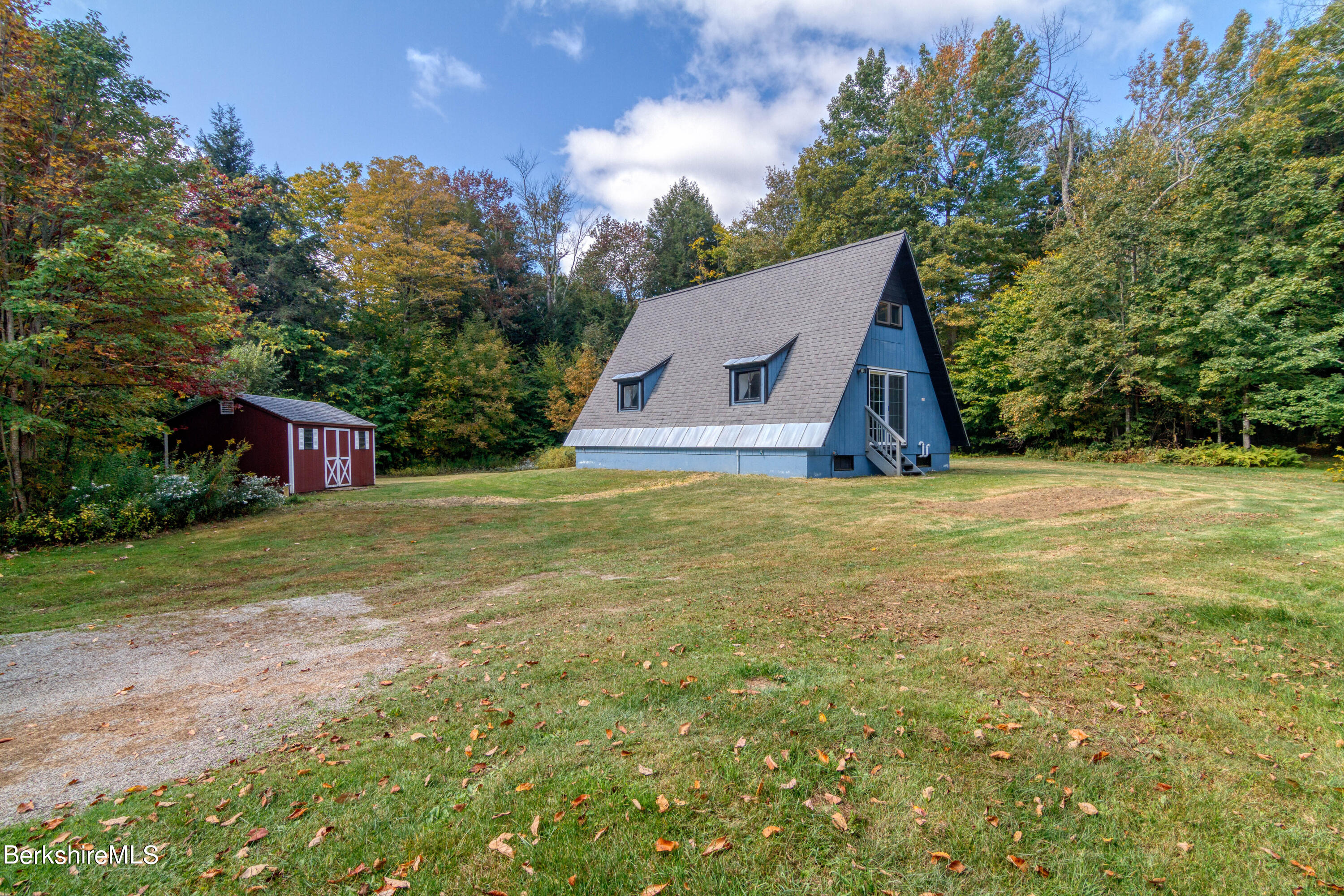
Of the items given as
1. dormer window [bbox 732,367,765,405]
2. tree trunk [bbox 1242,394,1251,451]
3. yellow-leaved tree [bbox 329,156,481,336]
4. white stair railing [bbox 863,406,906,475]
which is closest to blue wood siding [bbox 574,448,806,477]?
dormer window [bbox 732,367,765,405]

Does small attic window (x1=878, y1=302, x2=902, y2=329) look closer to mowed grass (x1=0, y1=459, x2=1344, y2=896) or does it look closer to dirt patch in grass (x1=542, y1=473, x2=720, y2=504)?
dirt patch in grass (x1=542, y1=473, x2=720, y2=504)

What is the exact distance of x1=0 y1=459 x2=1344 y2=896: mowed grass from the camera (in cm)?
225

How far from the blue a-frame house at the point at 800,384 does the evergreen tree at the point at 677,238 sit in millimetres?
20454

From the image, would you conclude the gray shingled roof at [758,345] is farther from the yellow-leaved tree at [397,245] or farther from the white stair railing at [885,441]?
the yellow-leaved tree at [397,245]

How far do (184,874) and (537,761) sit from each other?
1402mm

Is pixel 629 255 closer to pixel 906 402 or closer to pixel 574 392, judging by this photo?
pixel 574 392

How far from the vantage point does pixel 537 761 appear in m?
2.94

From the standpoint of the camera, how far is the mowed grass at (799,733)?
2.25m

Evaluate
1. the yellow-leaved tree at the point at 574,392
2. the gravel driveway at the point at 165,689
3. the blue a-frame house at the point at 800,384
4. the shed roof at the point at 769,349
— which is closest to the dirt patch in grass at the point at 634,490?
the blue a-frame house at the point at 800,384

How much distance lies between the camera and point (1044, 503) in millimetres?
10812

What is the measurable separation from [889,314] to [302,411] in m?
19.0

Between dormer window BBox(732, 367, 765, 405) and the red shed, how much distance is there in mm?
13180

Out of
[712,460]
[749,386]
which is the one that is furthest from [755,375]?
[712,460]

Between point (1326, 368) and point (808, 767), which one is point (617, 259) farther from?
point (808, 767)
